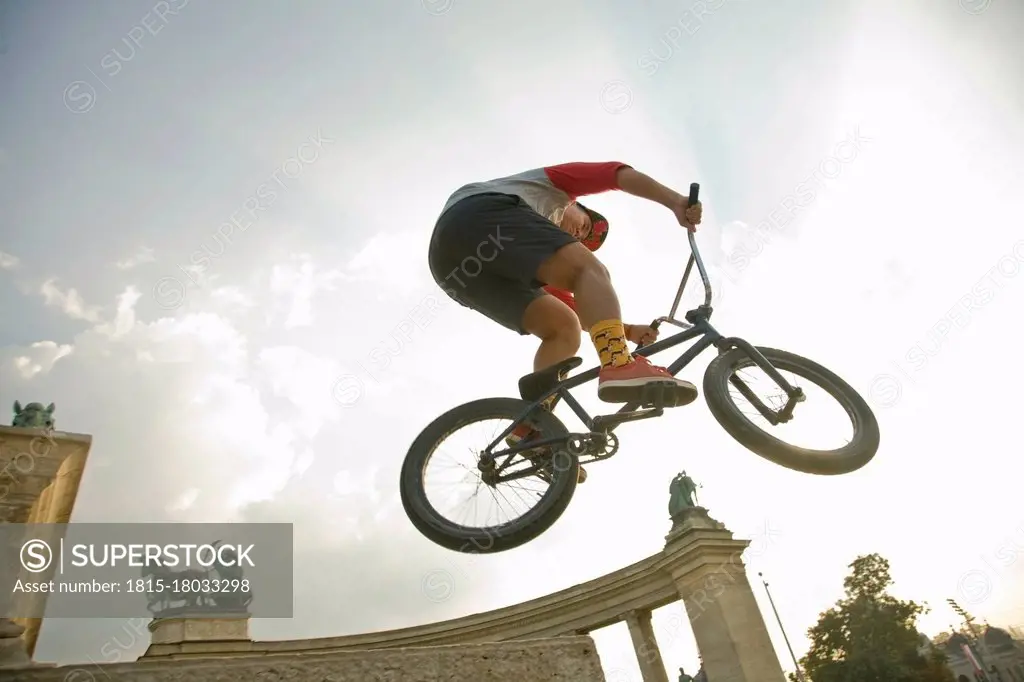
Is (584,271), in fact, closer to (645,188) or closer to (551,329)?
(551,329)

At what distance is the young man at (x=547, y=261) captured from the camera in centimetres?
385

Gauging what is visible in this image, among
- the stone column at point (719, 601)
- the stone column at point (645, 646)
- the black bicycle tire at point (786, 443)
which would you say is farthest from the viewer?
the stone column at point (645, 646)

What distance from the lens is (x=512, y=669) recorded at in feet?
9.21

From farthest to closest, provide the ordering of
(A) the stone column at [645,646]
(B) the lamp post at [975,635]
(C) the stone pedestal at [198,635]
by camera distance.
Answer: (B) the lamp post at [975,635] → (A) the stone column at [645,646] → (C) the stone pedestal at [198,635]

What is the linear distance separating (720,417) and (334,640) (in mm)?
19759

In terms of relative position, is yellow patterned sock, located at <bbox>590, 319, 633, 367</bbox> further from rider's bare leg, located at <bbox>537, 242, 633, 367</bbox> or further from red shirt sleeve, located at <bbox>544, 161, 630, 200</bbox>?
red shirt sleeve, located at <bbox>544, 161, 630, 200</bbox>

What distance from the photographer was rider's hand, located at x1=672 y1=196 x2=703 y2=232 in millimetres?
4246

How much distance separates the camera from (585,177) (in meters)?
4.26

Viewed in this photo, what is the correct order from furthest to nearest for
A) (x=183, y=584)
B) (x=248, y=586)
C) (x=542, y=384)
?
(x=248, y=586), (x=183, y=584), (x=542, y=384)

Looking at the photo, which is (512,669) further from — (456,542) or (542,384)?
(542,384)

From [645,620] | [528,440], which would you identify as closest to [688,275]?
[528,440]

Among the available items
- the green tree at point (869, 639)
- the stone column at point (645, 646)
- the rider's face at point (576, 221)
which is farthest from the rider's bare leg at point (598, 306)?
the green tree at point (869, 639)

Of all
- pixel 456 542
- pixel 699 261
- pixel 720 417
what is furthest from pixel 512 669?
pixel 699 261

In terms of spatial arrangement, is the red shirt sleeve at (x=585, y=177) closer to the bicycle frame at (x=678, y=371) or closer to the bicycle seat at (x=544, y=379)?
the bicycle frame at (x=678, y=371)
